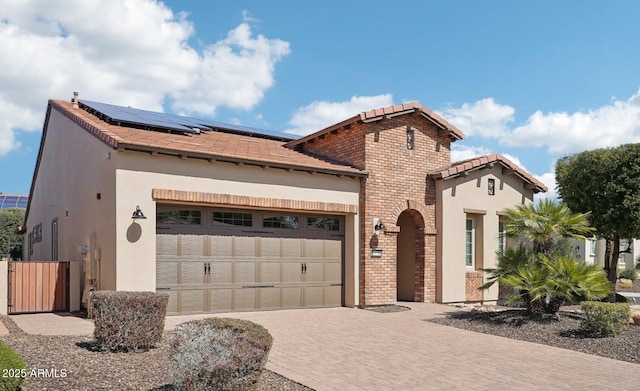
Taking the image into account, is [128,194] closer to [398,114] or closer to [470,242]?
[398,114]

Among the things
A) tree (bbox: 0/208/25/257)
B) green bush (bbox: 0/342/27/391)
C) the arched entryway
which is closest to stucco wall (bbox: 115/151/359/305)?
the arched entryway

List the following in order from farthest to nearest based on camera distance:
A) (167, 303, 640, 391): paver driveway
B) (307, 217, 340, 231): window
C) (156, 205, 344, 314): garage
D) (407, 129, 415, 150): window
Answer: (407, 129, 415, 150): window → (307, 217, 340, 231): window → (156, 205, 344, 314): garage → (167, 303, 640, 391): paver driveway

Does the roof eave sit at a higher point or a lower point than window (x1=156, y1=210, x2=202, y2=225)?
higher

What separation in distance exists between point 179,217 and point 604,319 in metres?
9.29

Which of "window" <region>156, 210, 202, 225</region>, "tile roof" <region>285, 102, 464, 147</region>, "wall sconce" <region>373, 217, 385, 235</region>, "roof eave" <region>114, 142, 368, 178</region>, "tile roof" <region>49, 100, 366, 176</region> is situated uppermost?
"tile roof" <region>285, 102, 464, 147</region>

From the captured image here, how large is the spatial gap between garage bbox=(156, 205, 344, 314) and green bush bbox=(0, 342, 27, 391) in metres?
6.67

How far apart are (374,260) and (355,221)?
1.21 m

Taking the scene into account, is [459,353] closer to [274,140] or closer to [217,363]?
[217,363]

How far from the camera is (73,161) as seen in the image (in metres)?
16.1

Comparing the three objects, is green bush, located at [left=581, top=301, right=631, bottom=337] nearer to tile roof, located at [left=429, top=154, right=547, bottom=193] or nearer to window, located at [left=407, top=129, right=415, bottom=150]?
tile roof, located at [left=429, top=154, right=547, bottom=193]

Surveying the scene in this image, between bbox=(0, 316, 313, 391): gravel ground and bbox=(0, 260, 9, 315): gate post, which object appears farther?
bbox=(0, 260, 9, 315): gate post

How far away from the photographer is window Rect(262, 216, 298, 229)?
14211mm

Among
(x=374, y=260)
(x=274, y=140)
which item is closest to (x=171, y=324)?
(x=374, y=260)

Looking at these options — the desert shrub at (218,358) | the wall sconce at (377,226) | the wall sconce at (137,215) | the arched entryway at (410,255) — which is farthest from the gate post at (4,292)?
the arched entryway at (410,255)
